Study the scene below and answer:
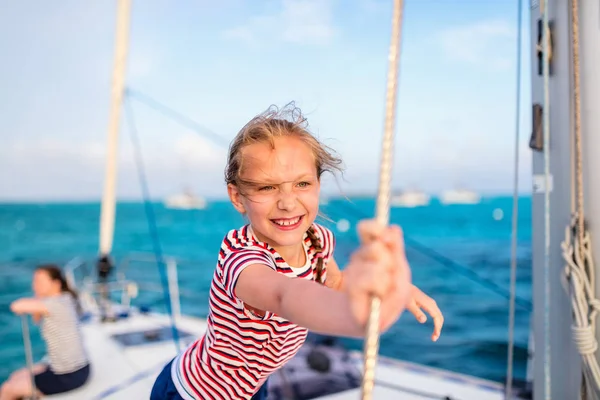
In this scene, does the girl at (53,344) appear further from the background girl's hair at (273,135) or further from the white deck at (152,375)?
the background girl's hair at (273,135)

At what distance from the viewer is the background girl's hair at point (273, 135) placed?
144 centimetres

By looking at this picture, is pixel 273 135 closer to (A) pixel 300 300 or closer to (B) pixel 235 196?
(B) pixel 235 196

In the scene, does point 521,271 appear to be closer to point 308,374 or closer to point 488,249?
point 488,249

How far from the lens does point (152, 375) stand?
3166 mm

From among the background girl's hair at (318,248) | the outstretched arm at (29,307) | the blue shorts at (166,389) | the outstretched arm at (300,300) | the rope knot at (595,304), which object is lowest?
the blue shorts at (166,389)

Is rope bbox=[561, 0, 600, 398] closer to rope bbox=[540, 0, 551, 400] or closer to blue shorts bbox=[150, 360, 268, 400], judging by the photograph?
rope bbox=[540, 0, 551, 400]

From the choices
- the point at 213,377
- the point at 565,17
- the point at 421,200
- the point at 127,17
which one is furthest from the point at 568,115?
the point at 421,200

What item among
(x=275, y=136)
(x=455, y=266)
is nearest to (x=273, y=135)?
(x=275, y=136)

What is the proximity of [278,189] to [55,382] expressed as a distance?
2.67 metres

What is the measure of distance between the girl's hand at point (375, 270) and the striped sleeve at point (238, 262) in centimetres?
52

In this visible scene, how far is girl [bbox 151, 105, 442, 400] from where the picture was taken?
4.13 ft

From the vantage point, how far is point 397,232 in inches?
30.5

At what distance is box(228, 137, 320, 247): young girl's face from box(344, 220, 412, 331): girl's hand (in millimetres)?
667

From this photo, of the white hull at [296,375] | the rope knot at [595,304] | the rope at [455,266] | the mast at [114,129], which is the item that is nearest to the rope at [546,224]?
Answer: the rope knot at [595,304]
